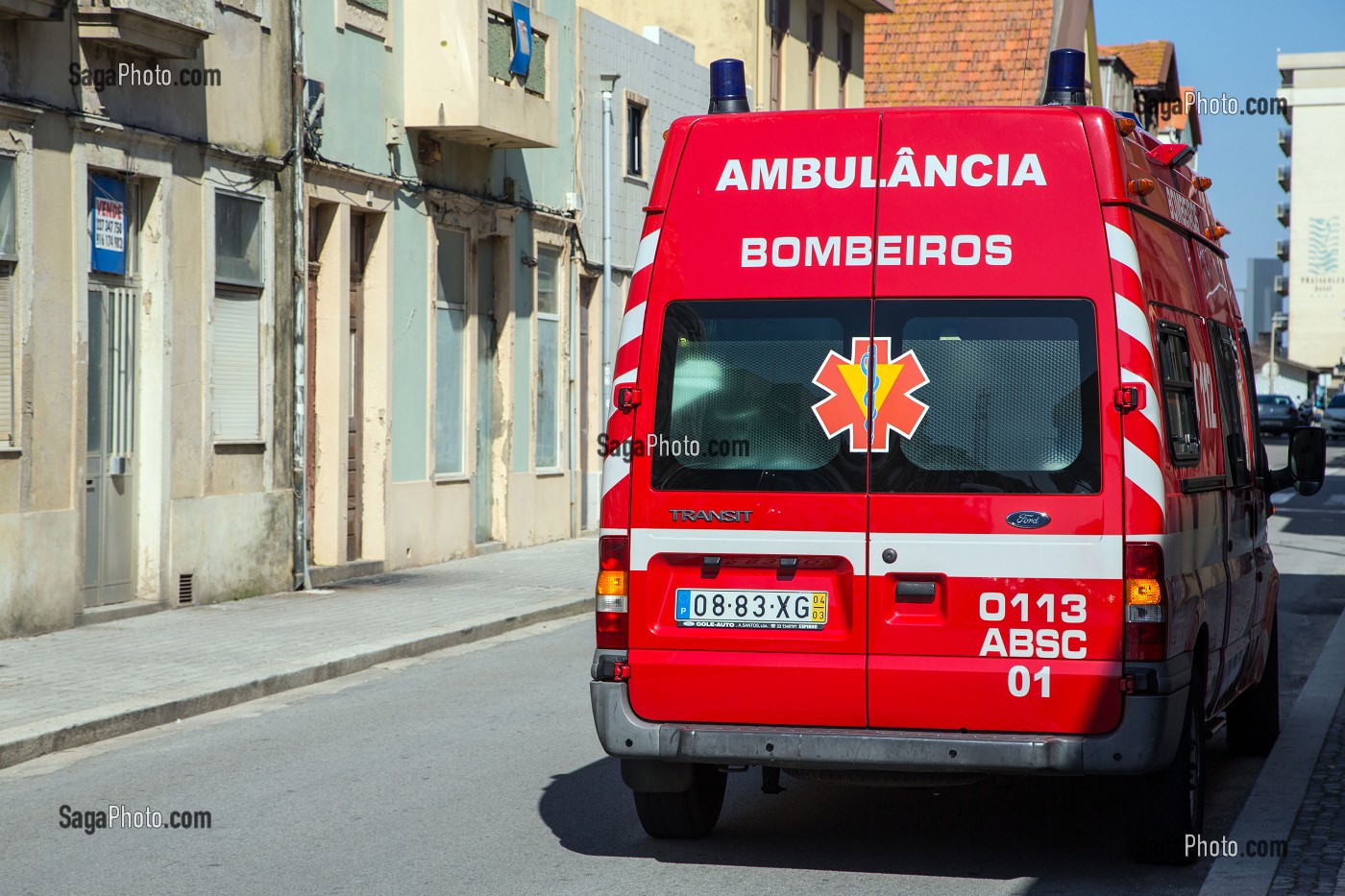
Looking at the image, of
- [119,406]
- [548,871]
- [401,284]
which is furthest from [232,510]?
[548,871]

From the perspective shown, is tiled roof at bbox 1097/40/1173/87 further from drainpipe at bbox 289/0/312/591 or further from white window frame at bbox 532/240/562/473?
drainpipe at bbox 289/0/312/591

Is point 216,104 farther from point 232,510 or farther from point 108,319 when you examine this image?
point 232,510

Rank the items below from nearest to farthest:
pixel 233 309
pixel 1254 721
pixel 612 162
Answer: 1. pixel 1254 721
2. pixel 233 309
3. pixel 612 162

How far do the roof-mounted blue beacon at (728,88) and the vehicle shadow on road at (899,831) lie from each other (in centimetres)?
274

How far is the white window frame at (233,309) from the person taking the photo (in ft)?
49.6

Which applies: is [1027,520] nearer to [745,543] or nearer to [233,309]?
[745,543]

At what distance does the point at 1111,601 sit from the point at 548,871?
2.19m

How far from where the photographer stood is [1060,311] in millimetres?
6234

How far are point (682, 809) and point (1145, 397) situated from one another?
7.67 feet

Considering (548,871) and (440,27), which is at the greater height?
(440,27)

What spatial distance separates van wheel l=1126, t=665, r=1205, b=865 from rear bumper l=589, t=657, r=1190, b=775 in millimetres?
230

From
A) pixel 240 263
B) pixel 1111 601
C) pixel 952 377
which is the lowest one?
pixel 1111 601

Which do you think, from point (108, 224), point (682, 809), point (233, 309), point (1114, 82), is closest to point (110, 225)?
point (108, 224)

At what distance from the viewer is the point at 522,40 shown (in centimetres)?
1967
